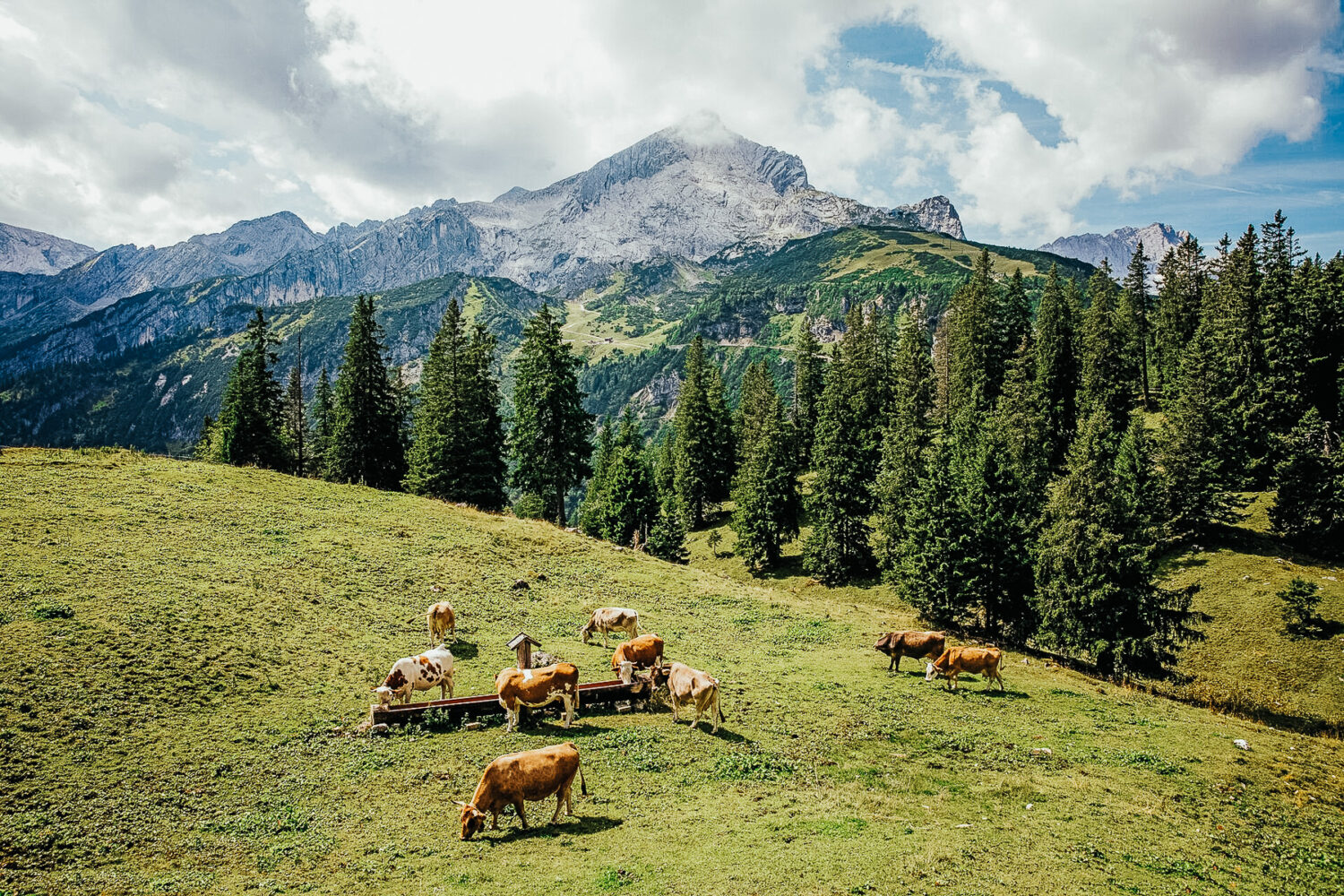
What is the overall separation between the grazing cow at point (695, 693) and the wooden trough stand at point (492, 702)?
110 centimetres

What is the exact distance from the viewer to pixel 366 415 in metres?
60.6

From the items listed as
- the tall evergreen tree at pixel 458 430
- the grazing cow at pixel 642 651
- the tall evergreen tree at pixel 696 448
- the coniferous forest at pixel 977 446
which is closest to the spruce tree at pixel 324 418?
the coniferous forest at pixel 977 446

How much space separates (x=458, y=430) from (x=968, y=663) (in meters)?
43.5

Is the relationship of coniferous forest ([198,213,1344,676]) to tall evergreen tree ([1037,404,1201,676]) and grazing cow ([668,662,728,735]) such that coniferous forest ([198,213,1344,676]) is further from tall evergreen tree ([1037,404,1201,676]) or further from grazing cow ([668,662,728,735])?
grazing cow ([668,662,728,735])

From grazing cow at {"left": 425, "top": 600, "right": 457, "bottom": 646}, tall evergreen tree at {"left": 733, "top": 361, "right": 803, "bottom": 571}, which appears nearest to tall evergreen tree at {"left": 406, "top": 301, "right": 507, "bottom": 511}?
tall evergreen tree at {"left": 733, "top": 361, "right": 803, "bottom": 571}

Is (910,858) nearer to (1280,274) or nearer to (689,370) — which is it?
(689,370)

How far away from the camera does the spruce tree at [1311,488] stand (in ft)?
158

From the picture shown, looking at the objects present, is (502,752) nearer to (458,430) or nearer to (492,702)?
(492,702)

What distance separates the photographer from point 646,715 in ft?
66.9

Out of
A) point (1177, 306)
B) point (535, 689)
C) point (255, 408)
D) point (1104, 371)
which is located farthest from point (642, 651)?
point (1177, 306)

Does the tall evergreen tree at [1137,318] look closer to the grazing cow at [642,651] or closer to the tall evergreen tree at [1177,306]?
the tall evergreen tree at [1177,306]

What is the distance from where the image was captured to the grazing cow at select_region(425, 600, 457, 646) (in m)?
24.4

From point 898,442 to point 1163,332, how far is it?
59.0 m

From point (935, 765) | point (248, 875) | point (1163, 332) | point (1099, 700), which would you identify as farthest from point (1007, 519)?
point (1163, 332)
